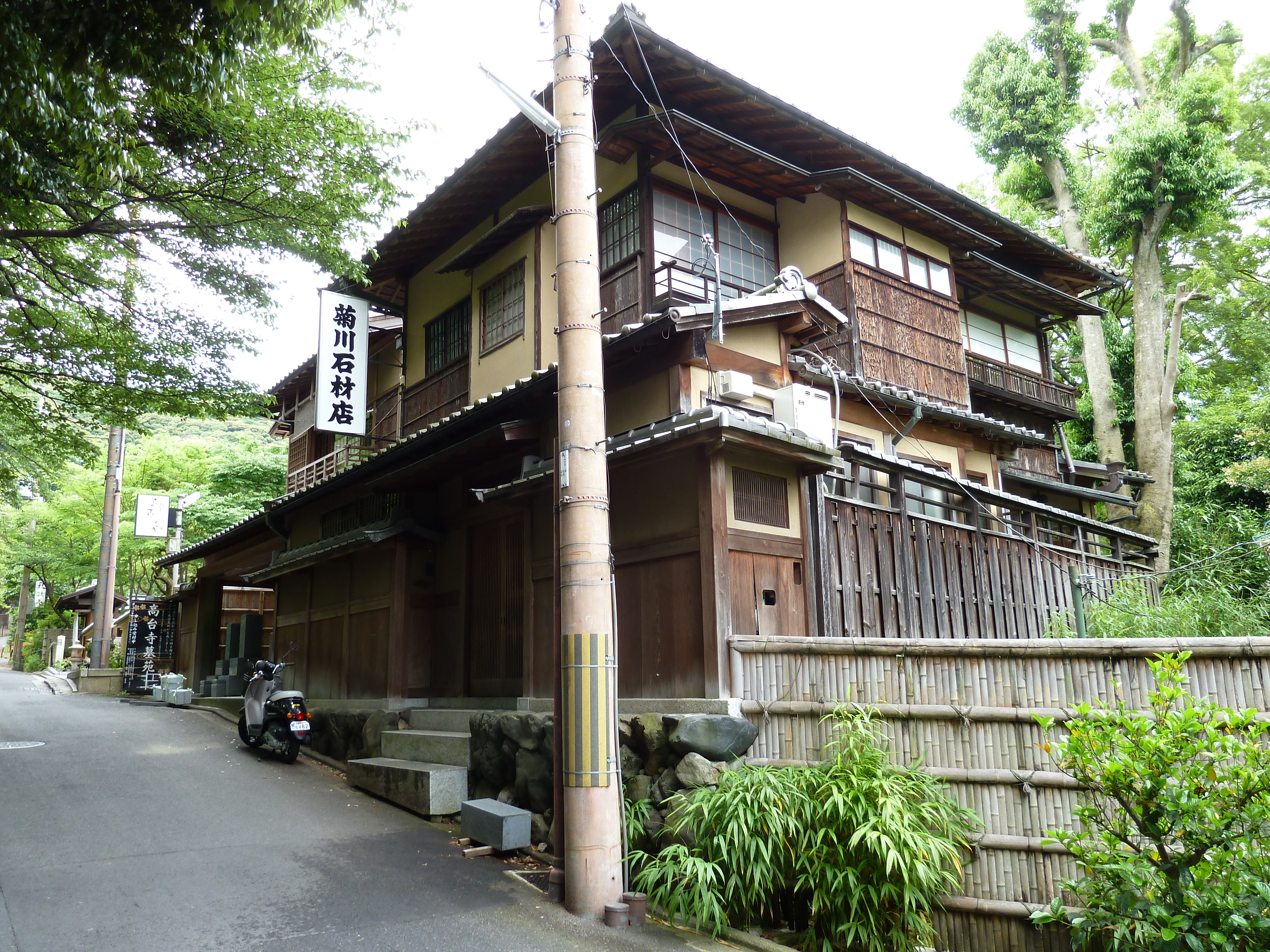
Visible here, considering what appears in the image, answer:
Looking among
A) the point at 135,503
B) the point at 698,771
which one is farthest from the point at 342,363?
the point at 135,503

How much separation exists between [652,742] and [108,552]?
24.0 m

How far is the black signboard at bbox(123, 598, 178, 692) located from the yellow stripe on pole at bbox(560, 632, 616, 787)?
2320 centimetres

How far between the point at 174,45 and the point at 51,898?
254 inches

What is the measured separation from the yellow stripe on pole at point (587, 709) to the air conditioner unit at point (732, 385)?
389cm

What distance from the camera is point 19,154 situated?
22.4ft

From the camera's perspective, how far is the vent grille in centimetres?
877

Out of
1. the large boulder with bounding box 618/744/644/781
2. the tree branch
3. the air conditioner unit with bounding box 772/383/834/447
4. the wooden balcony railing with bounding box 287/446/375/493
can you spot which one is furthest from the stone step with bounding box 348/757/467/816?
the tree branch

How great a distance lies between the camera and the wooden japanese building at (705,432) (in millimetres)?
8828

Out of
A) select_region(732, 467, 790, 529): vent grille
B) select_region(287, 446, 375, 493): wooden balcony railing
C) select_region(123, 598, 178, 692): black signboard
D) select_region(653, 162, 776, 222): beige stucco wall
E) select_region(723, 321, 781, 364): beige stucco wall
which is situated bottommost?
select_region(123, 598, 178, 692): black signboard

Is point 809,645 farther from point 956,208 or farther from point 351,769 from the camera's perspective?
point 956,208

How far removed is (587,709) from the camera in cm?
663

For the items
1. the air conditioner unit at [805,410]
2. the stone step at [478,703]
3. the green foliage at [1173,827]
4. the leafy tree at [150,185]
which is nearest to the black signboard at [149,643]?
the leafy tree at [150,185]

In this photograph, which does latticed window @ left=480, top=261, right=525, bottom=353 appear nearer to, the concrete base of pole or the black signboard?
the concrete base of pole

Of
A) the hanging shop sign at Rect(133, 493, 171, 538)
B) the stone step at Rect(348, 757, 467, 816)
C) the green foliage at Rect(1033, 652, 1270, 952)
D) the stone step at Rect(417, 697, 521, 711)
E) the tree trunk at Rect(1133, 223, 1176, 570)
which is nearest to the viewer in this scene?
the green foliage at Rect(1033, 652, 1270, 952)
